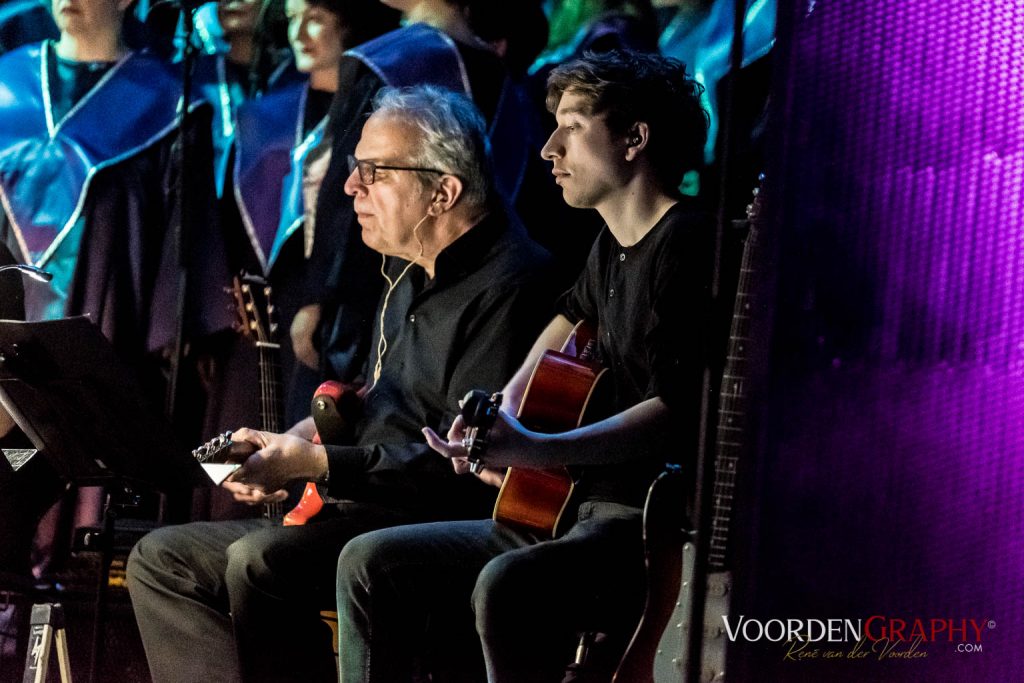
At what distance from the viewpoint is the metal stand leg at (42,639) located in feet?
9.93

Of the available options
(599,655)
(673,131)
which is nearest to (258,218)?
(673,131)

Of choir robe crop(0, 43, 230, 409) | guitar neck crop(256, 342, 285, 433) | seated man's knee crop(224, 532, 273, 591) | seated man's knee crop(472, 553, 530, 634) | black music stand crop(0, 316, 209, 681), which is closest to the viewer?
seated man's knee crop(472, 553, 530, 634)

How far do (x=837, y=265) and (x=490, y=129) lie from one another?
140 cm

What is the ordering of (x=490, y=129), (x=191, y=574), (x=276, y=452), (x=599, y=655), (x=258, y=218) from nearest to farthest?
(x=599, y=655) < (x=276, y=452) < (x=191, y=574) < (x=490, y=129) < (x=258, y=218)

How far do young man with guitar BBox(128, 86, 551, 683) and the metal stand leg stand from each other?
→ 0.79ft

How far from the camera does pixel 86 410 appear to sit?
282cm

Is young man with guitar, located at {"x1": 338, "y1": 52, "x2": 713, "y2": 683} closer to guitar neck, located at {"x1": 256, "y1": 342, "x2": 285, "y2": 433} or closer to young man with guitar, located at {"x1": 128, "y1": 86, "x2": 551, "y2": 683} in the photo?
young man with guitar, located at {"x1": 128, "y1": 86, "x2": 551, "y2": 683}

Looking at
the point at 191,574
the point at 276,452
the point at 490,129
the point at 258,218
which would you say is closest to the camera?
the point at 276,452

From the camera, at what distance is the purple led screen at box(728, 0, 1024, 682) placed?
9.17ft

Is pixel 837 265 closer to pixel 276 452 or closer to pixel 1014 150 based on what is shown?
pixel 1014 150

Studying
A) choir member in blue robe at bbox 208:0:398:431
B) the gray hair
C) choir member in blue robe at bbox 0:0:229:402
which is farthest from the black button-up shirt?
choir member in blue robe at bbox 0:0:229:402

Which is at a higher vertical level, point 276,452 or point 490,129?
point 490,129

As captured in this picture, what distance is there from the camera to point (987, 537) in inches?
113

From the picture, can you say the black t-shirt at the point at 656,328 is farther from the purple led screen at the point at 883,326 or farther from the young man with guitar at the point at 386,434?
the young man with guitar at the point at 386,434
